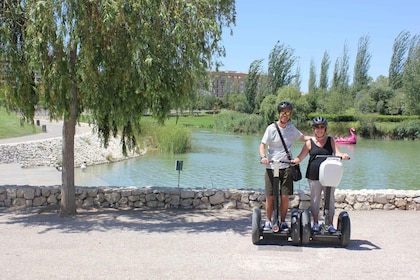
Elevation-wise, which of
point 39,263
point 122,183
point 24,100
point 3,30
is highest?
point 3,30

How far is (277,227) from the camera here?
6.17 meters

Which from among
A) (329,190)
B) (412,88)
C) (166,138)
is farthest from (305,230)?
(412,88)

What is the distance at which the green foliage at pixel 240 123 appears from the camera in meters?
55.2

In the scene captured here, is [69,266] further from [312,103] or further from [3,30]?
[312,103]

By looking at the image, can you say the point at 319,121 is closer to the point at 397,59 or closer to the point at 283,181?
the point at 283,181

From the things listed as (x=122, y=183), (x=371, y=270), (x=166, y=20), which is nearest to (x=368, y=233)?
(x=371, y=270)

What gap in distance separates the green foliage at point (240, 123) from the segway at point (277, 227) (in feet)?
160

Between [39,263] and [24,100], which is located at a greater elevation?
[24,100]

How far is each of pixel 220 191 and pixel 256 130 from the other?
152 ft

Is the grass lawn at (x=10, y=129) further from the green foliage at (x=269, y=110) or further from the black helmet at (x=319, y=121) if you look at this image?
the green foliage at (x=269, y=110)

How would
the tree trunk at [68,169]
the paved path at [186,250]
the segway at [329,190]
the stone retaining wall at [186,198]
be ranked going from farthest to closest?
the stone retaining wall at [186,198]
the tree trunk at [68,169]
the segway at [329,190]
the paved path at [186,250]

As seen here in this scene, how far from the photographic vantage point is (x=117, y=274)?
5.04 metres

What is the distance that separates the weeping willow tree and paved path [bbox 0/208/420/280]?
1.83m

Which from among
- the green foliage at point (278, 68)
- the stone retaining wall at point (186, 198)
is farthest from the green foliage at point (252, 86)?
the stone retaining wall at point (186, 198)
